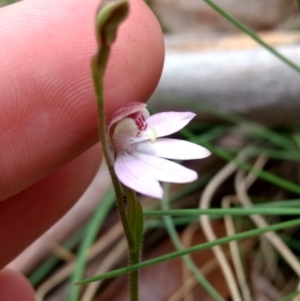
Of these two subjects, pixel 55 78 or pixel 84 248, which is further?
pixel 84 248

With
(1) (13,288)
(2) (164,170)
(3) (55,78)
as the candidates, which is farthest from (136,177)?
(1) (13,288)

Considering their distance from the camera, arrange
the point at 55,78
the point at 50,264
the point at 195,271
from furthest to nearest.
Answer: the point at 50,264 < the point at 195,271 < the point at 55,78

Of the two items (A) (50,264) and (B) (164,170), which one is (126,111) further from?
(A) (50,264)

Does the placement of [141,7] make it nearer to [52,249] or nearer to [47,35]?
[47,35]

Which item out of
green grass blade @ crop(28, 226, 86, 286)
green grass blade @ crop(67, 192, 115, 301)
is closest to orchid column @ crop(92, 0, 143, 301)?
green grass blade @ crop(67, 192, 115, 301)

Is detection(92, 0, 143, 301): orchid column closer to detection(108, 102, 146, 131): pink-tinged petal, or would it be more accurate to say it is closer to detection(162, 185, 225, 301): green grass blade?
detection(108, 102, 146, 131): pink-tinged petal

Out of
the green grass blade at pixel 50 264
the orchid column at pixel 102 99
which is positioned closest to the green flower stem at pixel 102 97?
the orchid column at pixel 102 99

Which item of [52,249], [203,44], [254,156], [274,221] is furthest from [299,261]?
[203,44]
